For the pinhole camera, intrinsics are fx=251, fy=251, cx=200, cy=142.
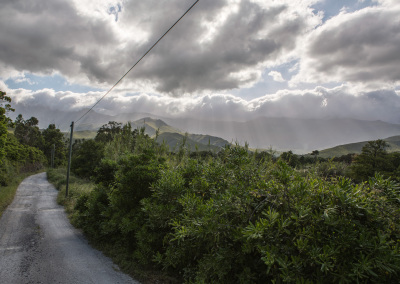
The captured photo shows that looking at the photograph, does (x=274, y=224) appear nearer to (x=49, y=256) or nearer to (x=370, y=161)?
(x=49, y=256)

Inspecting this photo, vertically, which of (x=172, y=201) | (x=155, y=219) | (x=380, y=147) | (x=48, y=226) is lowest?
(x=48, y=226)

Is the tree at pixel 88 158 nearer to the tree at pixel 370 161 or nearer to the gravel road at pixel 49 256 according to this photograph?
the gravel road at pixel 49 256

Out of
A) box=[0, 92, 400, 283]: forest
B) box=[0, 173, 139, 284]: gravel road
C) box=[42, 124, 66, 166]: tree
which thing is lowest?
box=[0, 173, 139, 284]: gravel road

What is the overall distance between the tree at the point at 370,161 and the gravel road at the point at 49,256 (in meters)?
49.4

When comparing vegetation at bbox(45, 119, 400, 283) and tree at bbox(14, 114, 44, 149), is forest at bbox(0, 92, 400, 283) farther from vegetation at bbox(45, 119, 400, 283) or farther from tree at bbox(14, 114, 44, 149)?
tree at bbox(14, 114, 44, 149)

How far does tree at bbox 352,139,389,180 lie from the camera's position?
1833 inches

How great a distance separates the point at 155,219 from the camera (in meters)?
6.38

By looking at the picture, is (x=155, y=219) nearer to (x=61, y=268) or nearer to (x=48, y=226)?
(x=61, y=268)

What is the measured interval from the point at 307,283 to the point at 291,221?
2.54 ft

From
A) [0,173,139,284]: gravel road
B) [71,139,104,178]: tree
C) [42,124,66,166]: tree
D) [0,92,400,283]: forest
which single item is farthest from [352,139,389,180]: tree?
[42,124,66,166]: tree

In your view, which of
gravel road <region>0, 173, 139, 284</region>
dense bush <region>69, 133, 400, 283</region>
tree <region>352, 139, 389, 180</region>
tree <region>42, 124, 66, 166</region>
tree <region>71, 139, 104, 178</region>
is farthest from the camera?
tree <region>42, 124, 66, 166</region>

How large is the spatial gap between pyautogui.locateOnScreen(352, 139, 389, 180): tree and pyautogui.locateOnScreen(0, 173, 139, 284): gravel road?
4939cm

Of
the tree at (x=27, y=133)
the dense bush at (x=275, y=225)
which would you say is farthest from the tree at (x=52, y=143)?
the dense bush at (x=275, y=225)

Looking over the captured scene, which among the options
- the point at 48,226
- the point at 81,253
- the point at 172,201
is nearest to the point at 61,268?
the point at 81,253
